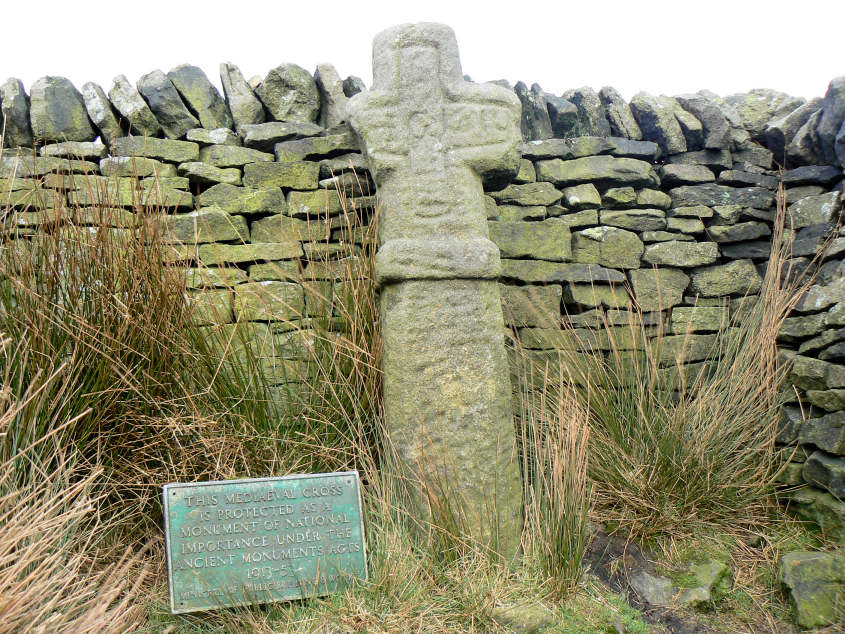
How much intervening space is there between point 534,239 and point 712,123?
4.18ft

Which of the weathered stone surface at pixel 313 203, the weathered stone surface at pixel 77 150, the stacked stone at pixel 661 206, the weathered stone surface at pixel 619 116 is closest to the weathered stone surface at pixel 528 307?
the stacked stone at pixel 661 206

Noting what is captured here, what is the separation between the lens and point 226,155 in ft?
10.9

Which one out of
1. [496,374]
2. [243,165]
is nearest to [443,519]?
[496,374]

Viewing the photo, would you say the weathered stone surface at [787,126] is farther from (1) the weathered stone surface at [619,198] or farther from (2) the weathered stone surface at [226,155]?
(2) the weathered stone surface at [226,155]

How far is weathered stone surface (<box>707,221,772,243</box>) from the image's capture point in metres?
3.64

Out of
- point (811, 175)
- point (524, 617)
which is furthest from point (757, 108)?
point (524, 617)

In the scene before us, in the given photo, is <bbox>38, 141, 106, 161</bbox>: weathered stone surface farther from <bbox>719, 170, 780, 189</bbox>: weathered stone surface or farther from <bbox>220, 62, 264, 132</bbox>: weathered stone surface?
<bbox>719, 170, 780, 189</bbox>: weathered stone surface

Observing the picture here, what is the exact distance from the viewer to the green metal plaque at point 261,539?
2.12 metres

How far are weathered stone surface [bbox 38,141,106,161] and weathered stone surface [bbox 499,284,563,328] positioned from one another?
6.75ft

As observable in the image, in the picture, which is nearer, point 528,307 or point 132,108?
point 132,108

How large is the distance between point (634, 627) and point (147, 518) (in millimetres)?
1780

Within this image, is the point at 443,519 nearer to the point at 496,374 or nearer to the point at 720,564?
the point at 496,374

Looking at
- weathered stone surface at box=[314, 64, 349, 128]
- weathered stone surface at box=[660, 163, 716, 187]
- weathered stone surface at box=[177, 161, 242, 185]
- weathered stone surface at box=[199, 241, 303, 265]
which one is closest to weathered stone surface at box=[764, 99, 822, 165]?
weathered stone surface at box=[660, 163, 716, 187]

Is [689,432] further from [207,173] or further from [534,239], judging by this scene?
[207,173]
